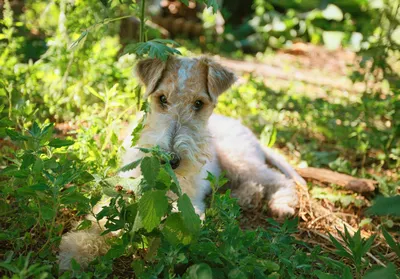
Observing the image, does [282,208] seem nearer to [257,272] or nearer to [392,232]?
[392,232]

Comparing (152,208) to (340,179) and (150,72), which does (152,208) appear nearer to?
(150,72)

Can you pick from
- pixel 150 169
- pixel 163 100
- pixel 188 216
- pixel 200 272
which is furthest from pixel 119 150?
pixel 200 272

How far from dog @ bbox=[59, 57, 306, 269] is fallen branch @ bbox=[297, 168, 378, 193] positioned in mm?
169

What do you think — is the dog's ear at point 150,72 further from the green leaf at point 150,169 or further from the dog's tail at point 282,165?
the dog's tail at point 282,165

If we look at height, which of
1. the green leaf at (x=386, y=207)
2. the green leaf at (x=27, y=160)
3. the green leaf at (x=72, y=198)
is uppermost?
the green leaf at (x=386, y=207)

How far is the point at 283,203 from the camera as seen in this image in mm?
3619

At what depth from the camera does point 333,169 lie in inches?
173

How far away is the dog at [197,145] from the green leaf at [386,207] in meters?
1.22

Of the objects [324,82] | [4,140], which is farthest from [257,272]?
[324,82]

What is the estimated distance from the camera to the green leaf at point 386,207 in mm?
1541

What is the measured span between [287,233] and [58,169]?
1377 mm

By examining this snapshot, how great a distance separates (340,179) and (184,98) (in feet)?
5.92

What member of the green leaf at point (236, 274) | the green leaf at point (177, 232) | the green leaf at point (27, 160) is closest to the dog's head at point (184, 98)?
the green leaf at point (177, 232)

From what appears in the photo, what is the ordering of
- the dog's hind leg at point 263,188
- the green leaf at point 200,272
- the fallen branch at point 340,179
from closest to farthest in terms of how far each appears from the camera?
the green leaf at point 200,272
the dog's hind leg at point 263,188
the fallen branch at point 340,179
